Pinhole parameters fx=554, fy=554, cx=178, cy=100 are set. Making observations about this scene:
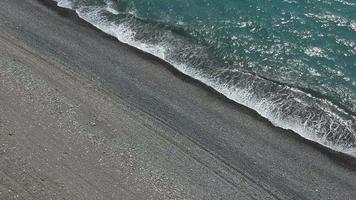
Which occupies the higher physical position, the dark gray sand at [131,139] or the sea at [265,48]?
the sea at [265,48]

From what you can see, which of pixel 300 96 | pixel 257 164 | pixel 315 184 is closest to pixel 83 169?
pixel 257 164

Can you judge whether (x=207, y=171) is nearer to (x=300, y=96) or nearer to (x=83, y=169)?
(x=83, y=169)

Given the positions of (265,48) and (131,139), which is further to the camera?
(265,48)

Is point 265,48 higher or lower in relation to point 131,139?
higher

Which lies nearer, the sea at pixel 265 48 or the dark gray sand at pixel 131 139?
the dark gray sand at pixel 131 139

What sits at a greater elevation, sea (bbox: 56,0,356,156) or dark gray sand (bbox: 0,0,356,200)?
sea (bbox: 56,0,356,156)
